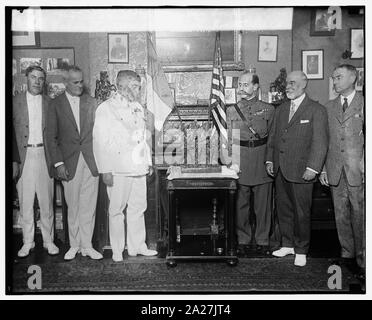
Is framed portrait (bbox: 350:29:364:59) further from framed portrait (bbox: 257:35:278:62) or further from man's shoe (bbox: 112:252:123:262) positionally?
man's shoe (bbox: 112:252:123:262)

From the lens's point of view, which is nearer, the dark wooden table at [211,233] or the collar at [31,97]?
the dark wooden table at [211,233]

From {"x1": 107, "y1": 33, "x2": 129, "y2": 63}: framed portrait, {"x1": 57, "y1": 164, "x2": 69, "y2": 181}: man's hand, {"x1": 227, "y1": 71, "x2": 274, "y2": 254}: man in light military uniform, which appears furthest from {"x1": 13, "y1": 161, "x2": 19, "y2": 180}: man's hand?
{"x1": 227, "y1": 71, "x2": 274, "y2": 254}: man in light military uniform

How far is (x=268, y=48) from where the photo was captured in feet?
12.3

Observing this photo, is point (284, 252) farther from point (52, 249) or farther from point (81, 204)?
point (52, 249)

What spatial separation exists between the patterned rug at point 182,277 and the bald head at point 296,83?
1409mm

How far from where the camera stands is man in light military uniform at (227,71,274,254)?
380 centimetres

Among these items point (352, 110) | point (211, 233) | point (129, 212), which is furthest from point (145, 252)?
point (352, 110)

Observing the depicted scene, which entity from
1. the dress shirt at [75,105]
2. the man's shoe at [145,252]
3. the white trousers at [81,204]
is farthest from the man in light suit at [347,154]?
the dress shirt at [75,105]

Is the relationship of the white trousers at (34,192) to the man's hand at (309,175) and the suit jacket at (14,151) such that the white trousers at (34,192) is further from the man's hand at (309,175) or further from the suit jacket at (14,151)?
the man's hand at (309,175)

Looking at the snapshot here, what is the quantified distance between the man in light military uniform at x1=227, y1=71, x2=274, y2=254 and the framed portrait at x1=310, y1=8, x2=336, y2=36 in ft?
2.32

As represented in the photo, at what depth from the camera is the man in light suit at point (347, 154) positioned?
3.71 metres

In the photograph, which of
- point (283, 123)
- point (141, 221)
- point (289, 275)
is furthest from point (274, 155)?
point (141, 221)

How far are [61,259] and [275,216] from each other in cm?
185
